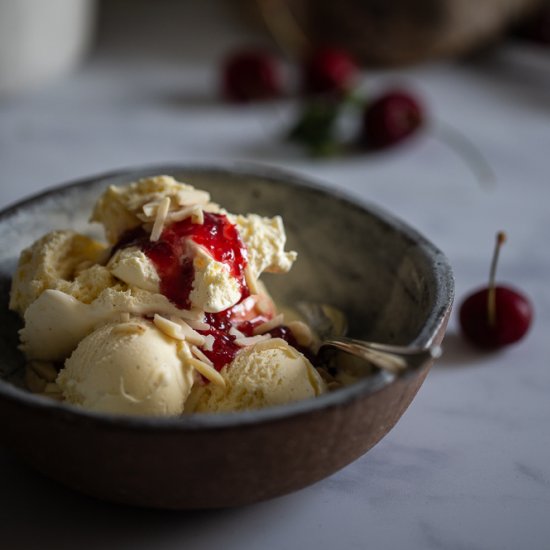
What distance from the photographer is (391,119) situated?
7.59ft

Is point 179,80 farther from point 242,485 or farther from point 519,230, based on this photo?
point 242,485

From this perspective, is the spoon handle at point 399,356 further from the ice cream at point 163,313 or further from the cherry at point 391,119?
the cherry at point 391,119

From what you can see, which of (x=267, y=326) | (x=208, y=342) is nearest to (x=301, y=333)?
(x=267, y=326)

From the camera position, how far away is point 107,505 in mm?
1117

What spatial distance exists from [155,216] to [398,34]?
66.6 inches

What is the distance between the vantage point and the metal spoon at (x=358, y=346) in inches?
38.9

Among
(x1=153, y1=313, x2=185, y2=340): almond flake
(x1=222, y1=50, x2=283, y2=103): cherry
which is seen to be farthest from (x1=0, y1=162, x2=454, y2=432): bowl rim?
(x1=222, y1=50, x2=283, y2=103): cherry

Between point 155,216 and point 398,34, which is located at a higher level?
point 398,34

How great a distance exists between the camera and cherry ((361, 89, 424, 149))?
231 centimetres

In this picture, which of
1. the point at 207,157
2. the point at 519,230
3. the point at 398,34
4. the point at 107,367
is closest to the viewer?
the point at 107,367

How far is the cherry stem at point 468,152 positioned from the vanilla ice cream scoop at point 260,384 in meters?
1.24

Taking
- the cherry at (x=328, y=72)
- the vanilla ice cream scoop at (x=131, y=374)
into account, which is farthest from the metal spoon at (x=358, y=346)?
the cherry at (x=328, y=72)

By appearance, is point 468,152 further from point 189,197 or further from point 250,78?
point 189,197

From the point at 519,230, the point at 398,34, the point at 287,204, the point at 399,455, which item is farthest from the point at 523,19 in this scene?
the point at 399,455
